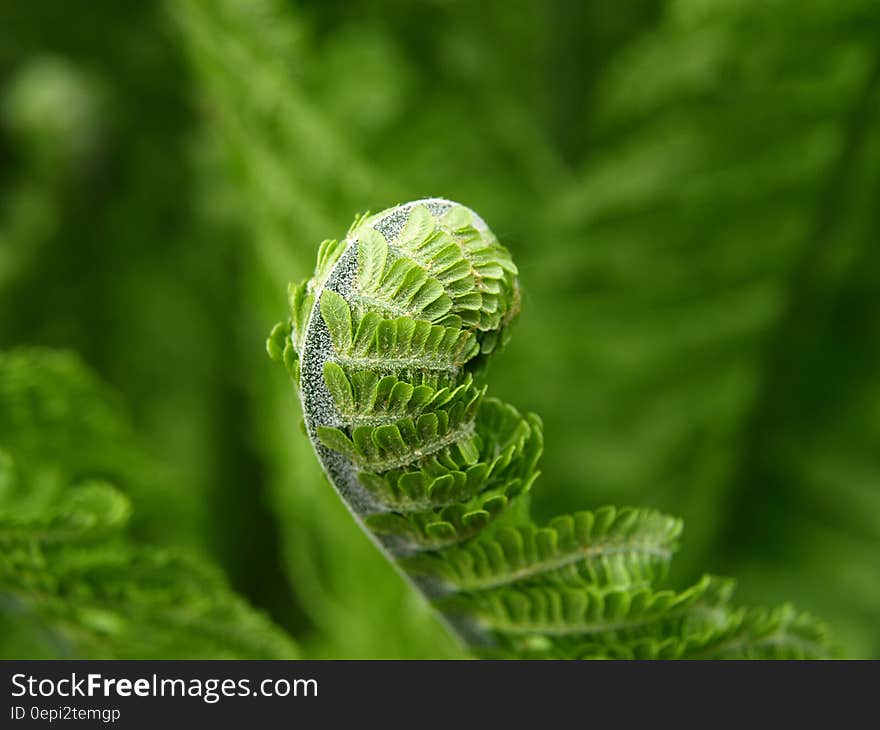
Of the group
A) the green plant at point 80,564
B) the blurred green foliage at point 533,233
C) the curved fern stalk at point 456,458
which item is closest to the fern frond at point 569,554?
the curved fern stalk at point 456,458

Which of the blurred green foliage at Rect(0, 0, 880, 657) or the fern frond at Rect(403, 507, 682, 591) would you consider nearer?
the fern frond at Rect(403, 507, 682, 591)

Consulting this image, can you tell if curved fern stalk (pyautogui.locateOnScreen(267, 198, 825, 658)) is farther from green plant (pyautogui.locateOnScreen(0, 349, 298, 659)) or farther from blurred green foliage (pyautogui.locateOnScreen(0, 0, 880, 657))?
blurred green foliage (pyautogui.locateOnScreen(0, 0, 880, 657))

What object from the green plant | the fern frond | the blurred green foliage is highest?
the blurred green foliage

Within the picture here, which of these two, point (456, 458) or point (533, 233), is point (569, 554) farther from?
point (533, 233)

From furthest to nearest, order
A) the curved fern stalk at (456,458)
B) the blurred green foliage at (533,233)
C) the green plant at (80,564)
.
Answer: the blurred green foliage at (533,233) → the green plant at (80,564) → the curved fern stalk at (456,458)

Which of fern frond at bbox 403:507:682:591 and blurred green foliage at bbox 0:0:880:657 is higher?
blurred green foliage at bbox 0:0:880:657

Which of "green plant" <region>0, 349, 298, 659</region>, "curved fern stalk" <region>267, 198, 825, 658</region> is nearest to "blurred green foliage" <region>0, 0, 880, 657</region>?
"green plant" <region>0, 349, 298, 659</region>

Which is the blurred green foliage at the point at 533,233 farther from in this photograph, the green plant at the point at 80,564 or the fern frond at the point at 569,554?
the fern frond at the point at 569,554
